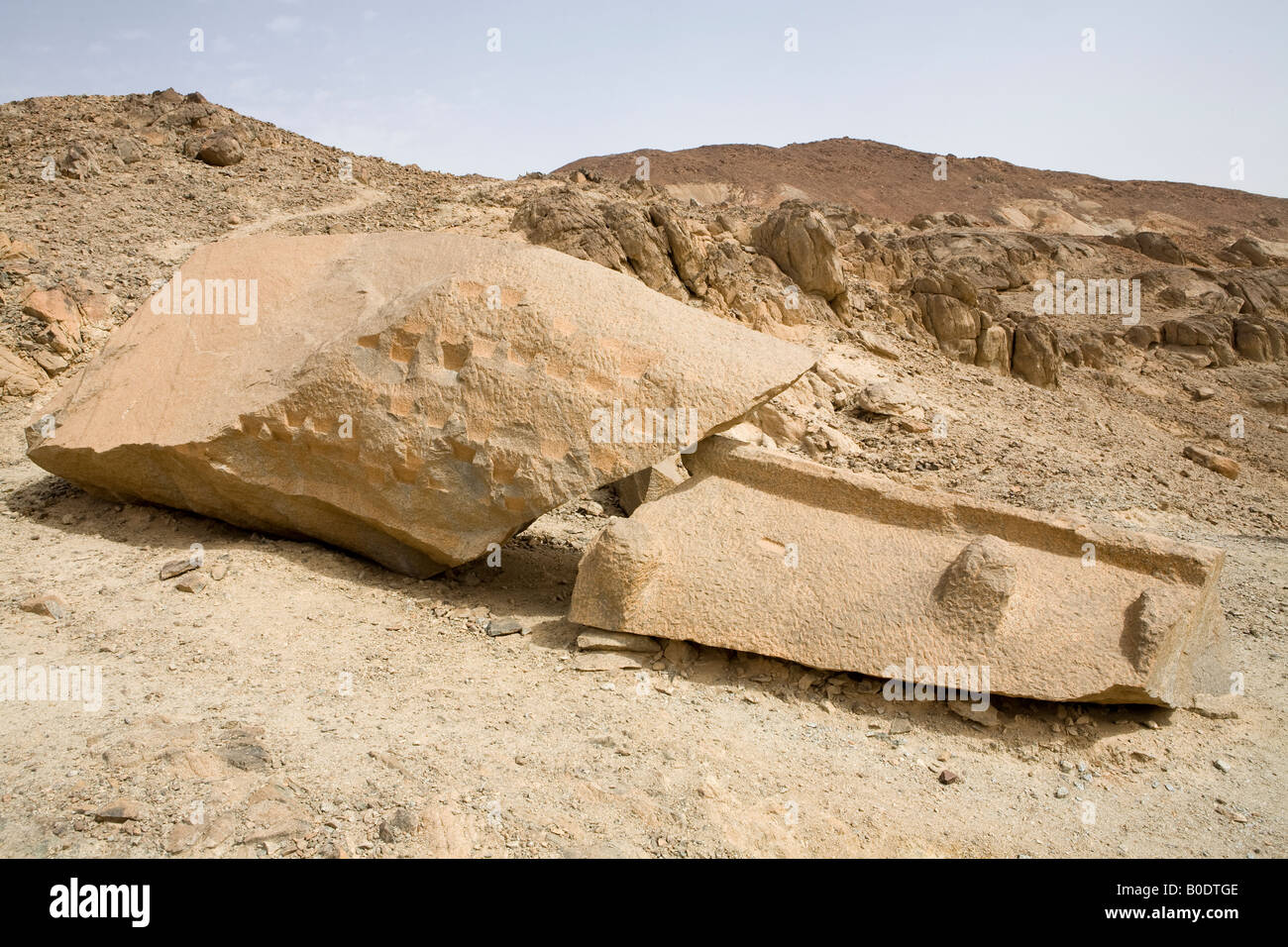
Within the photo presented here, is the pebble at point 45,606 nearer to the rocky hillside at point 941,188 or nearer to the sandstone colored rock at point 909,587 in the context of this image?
the sandstone colored rock at point 909,587

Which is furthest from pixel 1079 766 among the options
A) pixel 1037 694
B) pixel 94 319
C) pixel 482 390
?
pixel 94 319

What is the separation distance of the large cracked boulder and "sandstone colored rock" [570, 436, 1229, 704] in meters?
0.42

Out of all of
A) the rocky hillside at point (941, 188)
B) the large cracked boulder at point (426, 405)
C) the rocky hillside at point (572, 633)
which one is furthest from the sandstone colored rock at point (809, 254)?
the rocky hillside at point (941, 188)

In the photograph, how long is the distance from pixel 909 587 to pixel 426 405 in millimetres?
2190

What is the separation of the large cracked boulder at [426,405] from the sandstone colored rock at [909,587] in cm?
42

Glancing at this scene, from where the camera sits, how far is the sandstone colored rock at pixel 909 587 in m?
3.23

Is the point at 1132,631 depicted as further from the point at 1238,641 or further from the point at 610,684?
the point at 610,684

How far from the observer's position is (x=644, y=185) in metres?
12.2

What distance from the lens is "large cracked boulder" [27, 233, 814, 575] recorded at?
384cm

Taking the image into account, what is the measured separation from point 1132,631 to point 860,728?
3.43 ft

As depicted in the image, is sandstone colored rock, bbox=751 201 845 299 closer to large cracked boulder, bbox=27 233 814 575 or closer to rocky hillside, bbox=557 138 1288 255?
large cracked boulder, bbox=27 233 814 575

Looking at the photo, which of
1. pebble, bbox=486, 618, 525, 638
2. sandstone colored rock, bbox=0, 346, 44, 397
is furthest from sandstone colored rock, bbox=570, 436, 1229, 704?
sandstone colored rock, bbox=0, 346, 44, 397

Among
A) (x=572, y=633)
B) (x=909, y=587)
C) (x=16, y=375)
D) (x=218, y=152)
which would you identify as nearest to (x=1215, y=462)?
(x=909, y=587)

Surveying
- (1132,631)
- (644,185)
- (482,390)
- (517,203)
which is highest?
(644,185)
